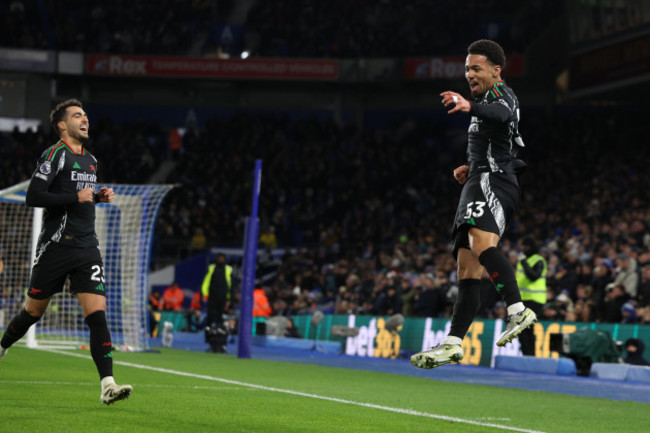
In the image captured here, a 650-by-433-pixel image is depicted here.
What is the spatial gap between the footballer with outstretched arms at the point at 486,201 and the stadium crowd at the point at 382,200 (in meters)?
10.0

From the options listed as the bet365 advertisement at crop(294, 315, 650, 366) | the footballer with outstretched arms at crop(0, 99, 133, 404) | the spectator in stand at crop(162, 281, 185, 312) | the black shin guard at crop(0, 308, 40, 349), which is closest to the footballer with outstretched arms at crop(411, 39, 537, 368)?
the footballer with outstretched arms at crop(0, 99, 133, 404)

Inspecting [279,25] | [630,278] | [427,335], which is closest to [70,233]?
[427,335]

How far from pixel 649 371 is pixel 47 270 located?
29.4ft

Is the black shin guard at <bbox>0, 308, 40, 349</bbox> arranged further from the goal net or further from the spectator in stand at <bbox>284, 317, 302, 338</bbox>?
the spectator in stand at <bbox>284, 317, 302, 338</bbox>

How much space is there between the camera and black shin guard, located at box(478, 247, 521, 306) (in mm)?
6270

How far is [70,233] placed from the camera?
7.23 metres

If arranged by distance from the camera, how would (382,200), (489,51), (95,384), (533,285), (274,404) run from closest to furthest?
(489,51) < (274,404) < (95,384) < (533,285) < (382,200)

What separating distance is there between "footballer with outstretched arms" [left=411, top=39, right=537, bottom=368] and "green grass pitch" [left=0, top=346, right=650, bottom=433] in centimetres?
87

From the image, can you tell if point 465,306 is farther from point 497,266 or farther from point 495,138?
point 495,138

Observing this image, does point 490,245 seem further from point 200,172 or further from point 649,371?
point 200,172

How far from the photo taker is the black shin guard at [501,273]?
20.6ft

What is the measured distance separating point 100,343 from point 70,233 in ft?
2.76

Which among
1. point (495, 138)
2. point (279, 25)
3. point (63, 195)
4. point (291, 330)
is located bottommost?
point (291, 330)

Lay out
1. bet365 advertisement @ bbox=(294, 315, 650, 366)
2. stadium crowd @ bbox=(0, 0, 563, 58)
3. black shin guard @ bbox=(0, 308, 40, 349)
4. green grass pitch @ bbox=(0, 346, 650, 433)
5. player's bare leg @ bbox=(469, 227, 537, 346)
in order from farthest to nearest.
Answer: stadium crowd @ bbox=(0, 0, 563, 58), bet365 advertisement @ bbox=(294, 315, 650, 366), black shin guard @ bbox=(0, 308, 40, 349), green grass pitch @ bbox=(0, 346, 650, 433), player's bare leg @ bbox=(469, 227, 537, 346)
